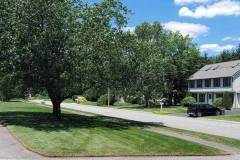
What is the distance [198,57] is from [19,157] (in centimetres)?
7388

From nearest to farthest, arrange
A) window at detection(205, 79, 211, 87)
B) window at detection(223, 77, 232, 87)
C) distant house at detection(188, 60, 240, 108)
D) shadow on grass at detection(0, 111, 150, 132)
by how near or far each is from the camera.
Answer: shadow on grass at detection(0, 111, 150, 132) < distant house at detection(188, 60, 240, 108) < window at detection(223, 77, 232, 87) < window at detection(205, 79, 211, 87)

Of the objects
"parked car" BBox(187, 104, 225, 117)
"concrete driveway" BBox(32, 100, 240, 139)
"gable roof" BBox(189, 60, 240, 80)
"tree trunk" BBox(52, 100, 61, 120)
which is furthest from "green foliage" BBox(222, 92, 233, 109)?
"tree trunk" BBox(52, 100, 61, 120)

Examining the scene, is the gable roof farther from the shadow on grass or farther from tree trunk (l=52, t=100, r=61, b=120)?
tree trunk (l=52, t=100, r=61, b=120)

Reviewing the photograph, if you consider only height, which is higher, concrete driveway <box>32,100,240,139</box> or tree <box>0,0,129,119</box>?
tree <box>0,0,129,119</box>

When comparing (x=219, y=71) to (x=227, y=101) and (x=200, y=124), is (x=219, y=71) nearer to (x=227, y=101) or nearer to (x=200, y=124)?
(x=227, y=101)

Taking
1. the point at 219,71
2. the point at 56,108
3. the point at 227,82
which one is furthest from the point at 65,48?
the point at 219,71

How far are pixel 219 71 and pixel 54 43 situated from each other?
49.7 metres

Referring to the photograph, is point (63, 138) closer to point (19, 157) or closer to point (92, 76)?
point (19, 157)

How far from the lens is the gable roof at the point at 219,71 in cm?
6923

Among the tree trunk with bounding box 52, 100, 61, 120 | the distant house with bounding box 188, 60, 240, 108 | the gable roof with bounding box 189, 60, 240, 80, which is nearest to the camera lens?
the tree trunk with bounding box 52, 100, 61, 120

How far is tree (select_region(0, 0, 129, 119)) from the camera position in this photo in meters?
26.6

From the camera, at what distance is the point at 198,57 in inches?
3440

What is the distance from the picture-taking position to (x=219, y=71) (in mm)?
73625

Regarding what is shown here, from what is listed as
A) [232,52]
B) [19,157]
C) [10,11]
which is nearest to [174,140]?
[19,157]
